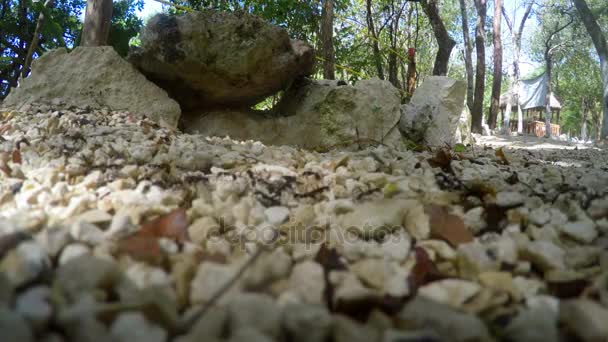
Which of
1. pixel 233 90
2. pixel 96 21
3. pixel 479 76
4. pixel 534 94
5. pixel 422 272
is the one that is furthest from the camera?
pixel 534 94

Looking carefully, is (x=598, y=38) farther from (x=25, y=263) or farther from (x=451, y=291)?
(x=25, y=263)

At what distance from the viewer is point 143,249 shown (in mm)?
657

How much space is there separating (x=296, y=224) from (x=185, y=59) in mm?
2013

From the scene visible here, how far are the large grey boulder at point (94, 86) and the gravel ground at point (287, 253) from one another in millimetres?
1284

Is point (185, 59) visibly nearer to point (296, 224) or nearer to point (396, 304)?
point (296, 224)

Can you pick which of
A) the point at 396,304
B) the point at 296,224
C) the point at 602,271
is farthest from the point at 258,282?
the point at 602,271

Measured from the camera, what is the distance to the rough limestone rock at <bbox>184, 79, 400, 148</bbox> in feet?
9.79

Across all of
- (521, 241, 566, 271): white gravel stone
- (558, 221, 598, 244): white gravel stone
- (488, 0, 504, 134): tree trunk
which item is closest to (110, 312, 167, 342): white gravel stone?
(521, 241, 566, 271): white gravel stone

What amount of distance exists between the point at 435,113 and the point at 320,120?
99 cm

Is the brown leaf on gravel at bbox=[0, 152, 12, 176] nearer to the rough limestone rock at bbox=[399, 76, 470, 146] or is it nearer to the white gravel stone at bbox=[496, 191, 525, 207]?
the white gravel stone at bbox=[496, 191, 525, 207]

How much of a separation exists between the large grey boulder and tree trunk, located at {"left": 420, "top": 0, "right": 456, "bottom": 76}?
352cm

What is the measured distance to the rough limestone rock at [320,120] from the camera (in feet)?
9.79

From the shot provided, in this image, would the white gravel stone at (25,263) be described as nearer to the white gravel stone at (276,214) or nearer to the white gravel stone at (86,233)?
the white gravel stone at (86,233)

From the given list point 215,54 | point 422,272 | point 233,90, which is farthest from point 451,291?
point 233,90
